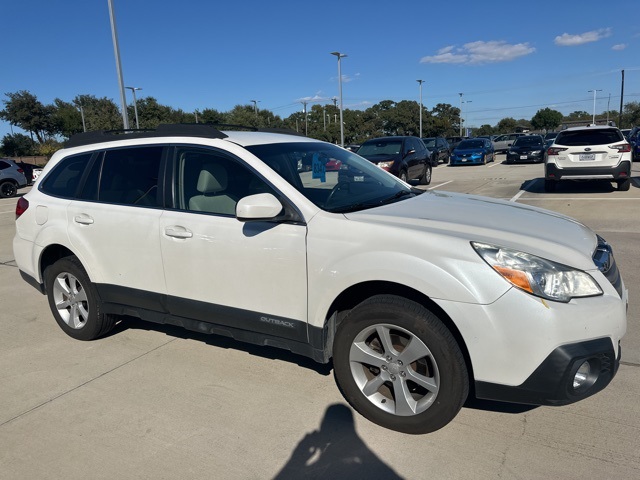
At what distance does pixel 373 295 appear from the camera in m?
2.95

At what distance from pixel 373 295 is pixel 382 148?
12090mm

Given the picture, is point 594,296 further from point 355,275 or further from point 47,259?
point 47,259

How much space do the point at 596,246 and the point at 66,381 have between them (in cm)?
384

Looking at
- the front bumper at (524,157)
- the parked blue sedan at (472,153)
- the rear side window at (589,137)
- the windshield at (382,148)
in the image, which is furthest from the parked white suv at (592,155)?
the parked blue sedan at (472,153)

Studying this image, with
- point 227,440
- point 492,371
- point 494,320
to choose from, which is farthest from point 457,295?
point 227,440

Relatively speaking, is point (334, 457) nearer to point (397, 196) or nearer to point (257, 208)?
point (257, 208)

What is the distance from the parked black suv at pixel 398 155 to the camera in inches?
538

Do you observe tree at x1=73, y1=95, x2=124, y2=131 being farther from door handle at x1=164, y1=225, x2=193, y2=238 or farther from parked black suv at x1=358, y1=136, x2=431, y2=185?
door handle at x1=164, y1=225, x2=193, y2=238

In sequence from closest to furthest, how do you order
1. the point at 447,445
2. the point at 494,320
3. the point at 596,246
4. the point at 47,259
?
1. the point at 494,320
2. the point at 447,445
3. the point at 596,246
4. the point at 47,259

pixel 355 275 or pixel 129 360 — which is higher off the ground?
pixel 355 275

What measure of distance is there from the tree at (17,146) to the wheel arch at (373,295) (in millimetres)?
63409

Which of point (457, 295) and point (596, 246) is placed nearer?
point (457, 295)

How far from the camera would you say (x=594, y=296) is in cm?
255

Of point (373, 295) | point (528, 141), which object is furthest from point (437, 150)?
point (373, 295)
